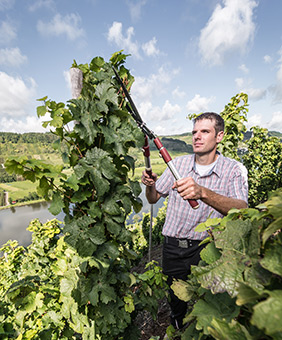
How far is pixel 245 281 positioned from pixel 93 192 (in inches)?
54.6

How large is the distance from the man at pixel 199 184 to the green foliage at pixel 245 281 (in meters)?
1.50

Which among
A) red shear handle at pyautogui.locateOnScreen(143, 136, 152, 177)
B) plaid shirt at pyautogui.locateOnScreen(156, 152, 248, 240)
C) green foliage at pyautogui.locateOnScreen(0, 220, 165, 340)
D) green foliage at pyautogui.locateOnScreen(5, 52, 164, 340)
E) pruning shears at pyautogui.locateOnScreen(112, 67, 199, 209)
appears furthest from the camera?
plaid shirt at pyautogui.locateOnScreen(156, 152, 248, 240)

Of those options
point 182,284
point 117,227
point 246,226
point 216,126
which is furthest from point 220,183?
point 246,226

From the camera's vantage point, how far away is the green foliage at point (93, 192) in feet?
5.19

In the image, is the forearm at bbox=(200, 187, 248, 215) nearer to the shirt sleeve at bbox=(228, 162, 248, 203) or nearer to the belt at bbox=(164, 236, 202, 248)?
the shirt sleeve at bbox=(228, 162, 248, 203)

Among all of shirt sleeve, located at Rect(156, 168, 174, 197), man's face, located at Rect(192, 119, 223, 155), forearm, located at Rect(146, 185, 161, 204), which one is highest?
man's face, located at Rect(192, 119, 223, 155)

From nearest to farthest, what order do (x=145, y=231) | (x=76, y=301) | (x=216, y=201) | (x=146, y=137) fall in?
1. (x=76, y=301)
2. (x=216, y=201)
3. (x=146, y=137)
4. (x=145, y=231)

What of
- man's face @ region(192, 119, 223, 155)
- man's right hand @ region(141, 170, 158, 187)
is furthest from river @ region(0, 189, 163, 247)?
man's face @ region(192, 119, 223, 155)

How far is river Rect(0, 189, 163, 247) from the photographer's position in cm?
3981

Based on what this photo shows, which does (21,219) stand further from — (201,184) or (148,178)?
(201,184)

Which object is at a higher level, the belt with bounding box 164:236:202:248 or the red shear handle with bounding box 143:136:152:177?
the red shear handle with bounding box 143:136:152:177

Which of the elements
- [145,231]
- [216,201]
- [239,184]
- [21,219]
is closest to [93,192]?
[216,201]

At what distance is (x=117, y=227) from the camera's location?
5.82 feet

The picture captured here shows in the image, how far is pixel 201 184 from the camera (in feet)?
8.46
